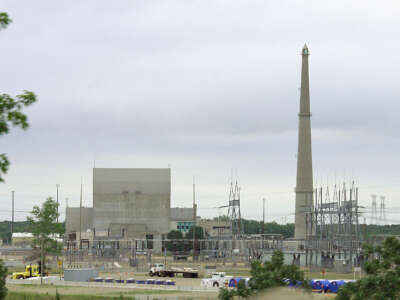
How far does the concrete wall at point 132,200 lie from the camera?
539 ft

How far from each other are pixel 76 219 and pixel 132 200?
17.3 meters

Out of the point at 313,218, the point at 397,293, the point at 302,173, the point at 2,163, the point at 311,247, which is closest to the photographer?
the point at 2,163

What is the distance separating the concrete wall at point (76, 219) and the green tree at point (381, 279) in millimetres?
148796

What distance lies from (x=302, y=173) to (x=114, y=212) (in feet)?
173

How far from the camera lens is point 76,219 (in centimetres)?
17275

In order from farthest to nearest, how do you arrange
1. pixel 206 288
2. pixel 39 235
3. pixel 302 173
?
pixel 302 173 < pixel 39 235 < pixel 206 288

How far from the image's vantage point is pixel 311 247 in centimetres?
10494

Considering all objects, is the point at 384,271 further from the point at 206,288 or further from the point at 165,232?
the point at 165,232

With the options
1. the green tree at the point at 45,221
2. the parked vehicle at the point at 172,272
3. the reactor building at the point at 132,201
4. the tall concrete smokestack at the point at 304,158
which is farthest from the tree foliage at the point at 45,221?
the reactor building at the point at 132,201

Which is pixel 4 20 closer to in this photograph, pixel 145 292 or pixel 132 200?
pixel 145 292

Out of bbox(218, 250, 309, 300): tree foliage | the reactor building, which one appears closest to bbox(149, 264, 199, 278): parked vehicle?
bbox(218, 250, 309, 300): tree foliage

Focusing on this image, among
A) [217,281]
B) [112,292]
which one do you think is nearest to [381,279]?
[112,292]

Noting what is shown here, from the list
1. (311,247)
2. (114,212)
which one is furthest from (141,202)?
(311,247)

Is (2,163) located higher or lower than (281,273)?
higher
